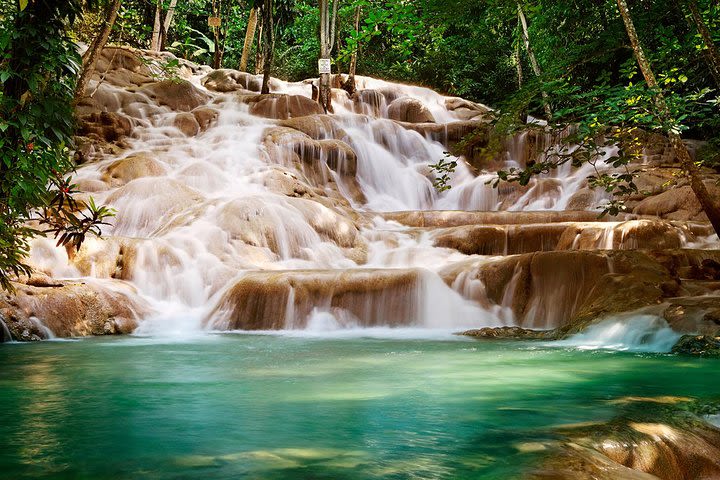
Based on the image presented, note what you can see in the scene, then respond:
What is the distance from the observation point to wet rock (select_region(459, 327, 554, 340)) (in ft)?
25.2

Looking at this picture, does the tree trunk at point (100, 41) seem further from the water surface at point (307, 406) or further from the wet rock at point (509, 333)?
the wet rock at point (509, 333)

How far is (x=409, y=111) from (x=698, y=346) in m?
18.1

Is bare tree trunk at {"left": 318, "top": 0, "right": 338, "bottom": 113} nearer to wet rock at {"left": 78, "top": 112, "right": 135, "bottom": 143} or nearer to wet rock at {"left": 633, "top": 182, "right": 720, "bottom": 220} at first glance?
wet rock at {"left": 78, "top": 112, "right": 135, "bottom": 143}

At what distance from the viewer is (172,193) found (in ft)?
42.2

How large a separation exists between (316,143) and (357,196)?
1727 mm

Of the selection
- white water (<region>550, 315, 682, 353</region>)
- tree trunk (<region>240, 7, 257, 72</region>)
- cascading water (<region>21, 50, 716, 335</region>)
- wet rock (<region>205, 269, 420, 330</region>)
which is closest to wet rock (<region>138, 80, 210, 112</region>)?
cascading water (<region>21, 50, 716, 335</region>)

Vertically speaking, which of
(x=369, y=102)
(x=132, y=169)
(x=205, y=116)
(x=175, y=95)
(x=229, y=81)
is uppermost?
(x=229, y=81)

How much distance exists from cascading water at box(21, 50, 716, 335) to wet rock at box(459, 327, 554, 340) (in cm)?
71

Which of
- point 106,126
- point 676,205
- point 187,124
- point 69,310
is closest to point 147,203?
point 69,310

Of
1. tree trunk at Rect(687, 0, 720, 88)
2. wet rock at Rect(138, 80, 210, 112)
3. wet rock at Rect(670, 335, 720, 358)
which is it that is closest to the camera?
wet rock at Rect(670, 335, 720, 358)

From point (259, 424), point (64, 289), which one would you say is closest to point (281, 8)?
point (64, 289)

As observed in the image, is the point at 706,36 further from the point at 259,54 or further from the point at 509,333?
the point at 259,54

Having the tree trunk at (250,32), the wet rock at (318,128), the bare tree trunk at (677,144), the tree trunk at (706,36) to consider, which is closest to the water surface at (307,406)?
the bare tree trunk at (677,144)

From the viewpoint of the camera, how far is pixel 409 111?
910 inches
